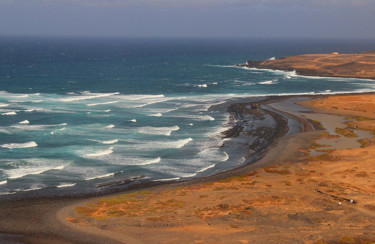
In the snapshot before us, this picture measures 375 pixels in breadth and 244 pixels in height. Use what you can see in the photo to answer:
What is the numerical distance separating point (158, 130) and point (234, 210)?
108 ft

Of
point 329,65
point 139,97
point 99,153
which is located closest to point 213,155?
point 99,153

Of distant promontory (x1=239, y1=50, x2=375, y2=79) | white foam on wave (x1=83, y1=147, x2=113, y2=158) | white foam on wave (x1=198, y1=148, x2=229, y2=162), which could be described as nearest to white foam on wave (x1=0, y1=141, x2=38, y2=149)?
white foam on wave (x1=83, y1=147, x2=113, y2=158)

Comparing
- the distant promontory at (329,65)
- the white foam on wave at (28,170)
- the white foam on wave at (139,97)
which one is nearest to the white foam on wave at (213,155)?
the white foam on wave at (28,170)

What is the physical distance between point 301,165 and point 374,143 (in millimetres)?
15530

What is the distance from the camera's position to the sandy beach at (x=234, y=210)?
3425 cm

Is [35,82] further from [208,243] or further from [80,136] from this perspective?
[208,243]

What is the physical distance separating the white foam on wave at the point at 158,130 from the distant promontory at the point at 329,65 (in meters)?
90.8

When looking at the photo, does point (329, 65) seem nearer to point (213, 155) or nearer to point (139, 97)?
point (139, 97)

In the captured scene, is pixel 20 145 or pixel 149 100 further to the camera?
pixel 149 100

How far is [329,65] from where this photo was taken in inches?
6309

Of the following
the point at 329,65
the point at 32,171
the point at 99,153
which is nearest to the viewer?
the point at 32,171

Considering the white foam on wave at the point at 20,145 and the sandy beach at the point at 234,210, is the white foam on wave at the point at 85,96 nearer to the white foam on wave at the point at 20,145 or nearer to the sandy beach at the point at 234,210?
the white foam on wave at the point at 20,145

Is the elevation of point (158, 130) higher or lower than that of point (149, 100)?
lower

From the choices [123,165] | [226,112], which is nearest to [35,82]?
[226,112]
